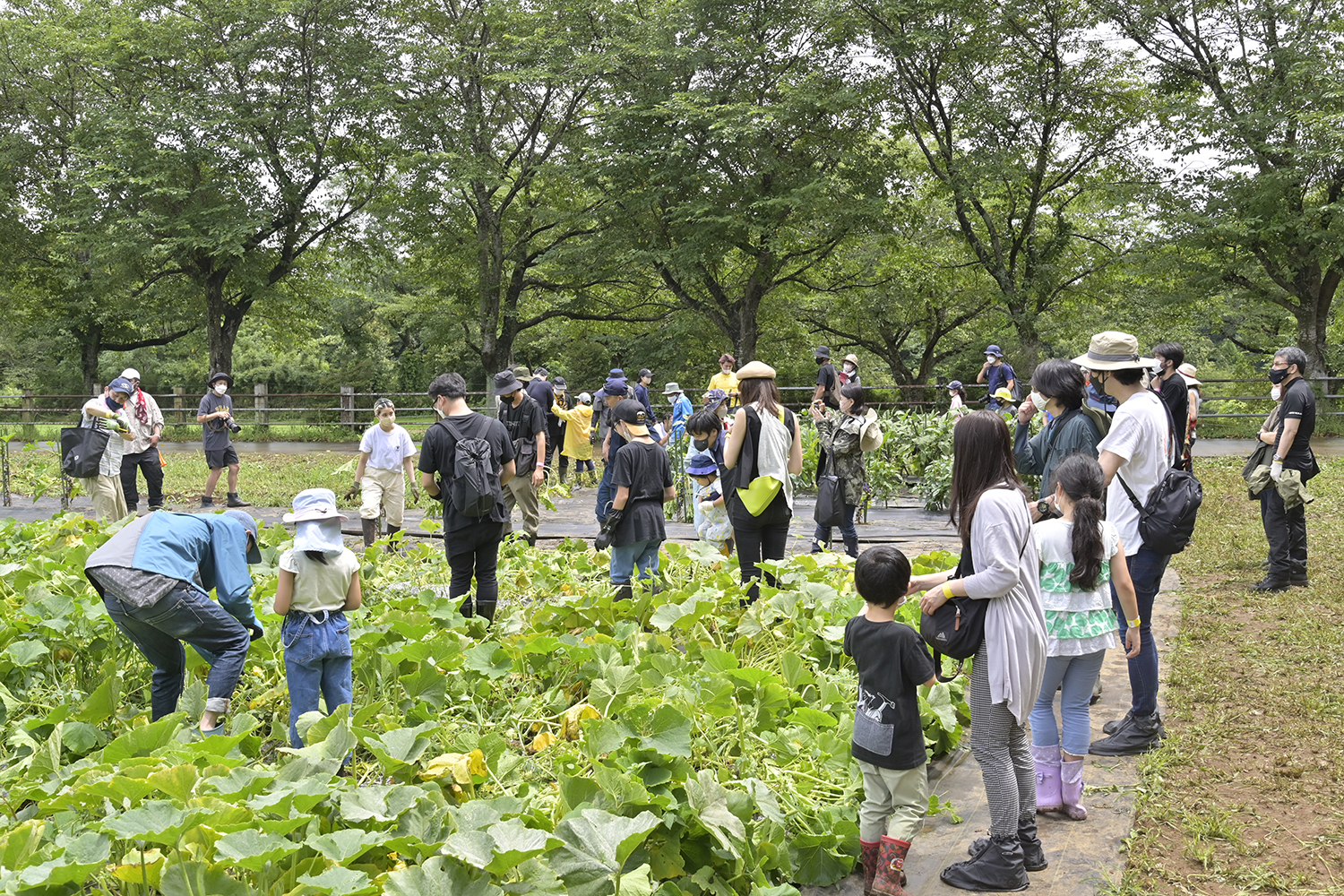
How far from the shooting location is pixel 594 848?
286 cm

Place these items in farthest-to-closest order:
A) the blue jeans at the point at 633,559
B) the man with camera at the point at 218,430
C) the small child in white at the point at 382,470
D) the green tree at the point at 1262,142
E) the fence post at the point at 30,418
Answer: the fence post at the point at 30,418, the green tree at the point at 1262,142, the man with camera at the point at 218,430, the small child in white at the point at 382,470, the blue jeans at the point at 633,559

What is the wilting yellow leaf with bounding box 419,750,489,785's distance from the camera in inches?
136

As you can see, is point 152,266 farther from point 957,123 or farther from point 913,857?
point 913,857

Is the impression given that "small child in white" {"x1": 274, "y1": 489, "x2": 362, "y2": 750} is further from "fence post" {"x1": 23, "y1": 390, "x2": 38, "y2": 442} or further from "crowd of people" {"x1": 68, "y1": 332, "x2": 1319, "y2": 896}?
"fence post" {"x1": 23, "y1": 390, "x2": 38, "y2": 442}

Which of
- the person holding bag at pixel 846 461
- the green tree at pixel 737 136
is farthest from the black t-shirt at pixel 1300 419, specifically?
the green tree at pixel 737 136

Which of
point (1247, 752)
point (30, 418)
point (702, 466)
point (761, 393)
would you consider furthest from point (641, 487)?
point (30, 418)

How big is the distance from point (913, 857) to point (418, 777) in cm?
177

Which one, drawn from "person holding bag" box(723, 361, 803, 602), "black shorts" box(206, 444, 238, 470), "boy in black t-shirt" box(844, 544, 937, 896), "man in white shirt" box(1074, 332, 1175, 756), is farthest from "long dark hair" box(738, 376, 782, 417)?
"black shorts" box(206, 444, 238, 470)

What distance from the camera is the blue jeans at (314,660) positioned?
4.22 meters

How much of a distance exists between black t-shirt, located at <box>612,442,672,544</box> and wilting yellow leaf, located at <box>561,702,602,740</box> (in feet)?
6.98

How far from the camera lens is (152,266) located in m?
26.4

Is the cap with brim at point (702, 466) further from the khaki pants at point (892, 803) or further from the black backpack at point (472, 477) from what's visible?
the khaki pants at point (892, 803)

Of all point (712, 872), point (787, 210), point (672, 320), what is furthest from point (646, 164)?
point (712, 872)

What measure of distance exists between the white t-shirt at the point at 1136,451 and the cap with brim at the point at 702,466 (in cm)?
368
